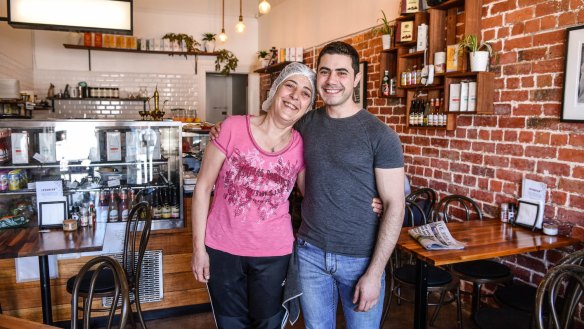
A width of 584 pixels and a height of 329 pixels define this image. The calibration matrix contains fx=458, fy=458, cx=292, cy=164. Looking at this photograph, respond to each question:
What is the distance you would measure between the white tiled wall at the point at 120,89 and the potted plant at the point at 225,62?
1.60 ft

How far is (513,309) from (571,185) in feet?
2.88

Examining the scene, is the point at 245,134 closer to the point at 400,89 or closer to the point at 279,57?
the point at 400,89

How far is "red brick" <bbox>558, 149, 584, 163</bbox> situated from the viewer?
9.02ft

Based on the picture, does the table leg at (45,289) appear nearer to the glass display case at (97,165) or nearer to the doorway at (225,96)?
the glass display case at (97,165)

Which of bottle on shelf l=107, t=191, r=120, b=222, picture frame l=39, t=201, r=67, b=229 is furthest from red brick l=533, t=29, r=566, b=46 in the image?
picture frame l=39, t=201, r=67, b=229

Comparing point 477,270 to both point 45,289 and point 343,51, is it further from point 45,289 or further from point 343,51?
point 45,289

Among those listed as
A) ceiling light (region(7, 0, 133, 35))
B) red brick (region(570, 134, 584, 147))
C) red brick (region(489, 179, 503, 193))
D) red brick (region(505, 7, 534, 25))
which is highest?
ceiling light (region(7, 0, 133, 35))

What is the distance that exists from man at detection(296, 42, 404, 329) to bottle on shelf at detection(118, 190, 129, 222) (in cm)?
203

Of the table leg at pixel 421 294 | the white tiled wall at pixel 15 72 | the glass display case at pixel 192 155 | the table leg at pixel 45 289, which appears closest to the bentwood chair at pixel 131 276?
the table leg at pixel 45 289

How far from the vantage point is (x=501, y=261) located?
3340 mm

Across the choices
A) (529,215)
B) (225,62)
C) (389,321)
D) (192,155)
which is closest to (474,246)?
(529,215)

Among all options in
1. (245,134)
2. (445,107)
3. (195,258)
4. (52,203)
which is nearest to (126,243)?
(52,203)

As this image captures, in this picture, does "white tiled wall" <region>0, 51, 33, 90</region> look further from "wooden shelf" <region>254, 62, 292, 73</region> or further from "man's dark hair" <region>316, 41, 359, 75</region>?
"man's dark hair" <region>316, 41, 359, 75</region>

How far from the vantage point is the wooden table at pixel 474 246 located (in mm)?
2420
